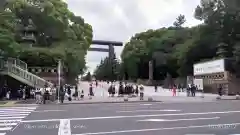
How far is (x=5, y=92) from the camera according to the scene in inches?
1463

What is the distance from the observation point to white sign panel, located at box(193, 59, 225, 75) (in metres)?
52.9

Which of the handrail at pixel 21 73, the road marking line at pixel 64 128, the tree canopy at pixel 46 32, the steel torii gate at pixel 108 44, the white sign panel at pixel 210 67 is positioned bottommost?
the road marking line at pixel 64 128

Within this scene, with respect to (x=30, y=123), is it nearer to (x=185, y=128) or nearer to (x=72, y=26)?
(x=185, y=128)

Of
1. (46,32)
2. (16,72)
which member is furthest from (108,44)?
(16,72)

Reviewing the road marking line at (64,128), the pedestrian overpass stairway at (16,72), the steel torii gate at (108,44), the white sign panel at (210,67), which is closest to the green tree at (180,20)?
the steel torii gate at (108,44)

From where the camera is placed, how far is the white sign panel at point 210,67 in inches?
2081

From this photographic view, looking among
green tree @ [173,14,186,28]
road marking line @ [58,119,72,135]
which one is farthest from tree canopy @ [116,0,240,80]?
road marking line @ [58,119,72,135]

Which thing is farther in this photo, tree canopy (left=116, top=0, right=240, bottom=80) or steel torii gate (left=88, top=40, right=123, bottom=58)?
steel torii gate (left=88, top=40, right=123, bottom=58)

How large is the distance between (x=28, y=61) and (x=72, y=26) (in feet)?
51.6

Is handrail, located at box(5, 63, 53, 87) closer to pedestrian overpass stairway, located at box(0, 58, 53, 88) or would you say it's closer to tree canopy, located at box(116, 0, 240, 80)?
pedestrian overpass stairway, located at box(0, 58, 53, 88)

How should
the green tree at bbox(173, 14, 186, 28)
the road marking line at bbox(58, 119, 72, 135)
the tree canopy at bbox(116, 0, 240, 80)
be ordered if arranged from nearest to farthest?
the road marking line at bbox(58, 119, 72, 135) → the tree canopy at bbox(116, 0, 240, 80) → the green tree at bbox(173, 14, 186, 28)

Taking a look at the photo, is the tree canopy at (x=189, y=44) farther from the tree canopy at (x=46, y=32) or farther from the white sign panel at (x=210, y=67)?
the tree canopy at (x=46, y=32)

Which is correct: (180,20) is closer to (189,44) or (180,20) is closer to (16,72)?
(189,44)

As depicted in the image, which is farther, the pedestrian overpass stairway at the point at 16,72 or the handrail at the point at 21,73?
the handrail at the point at 21,73
